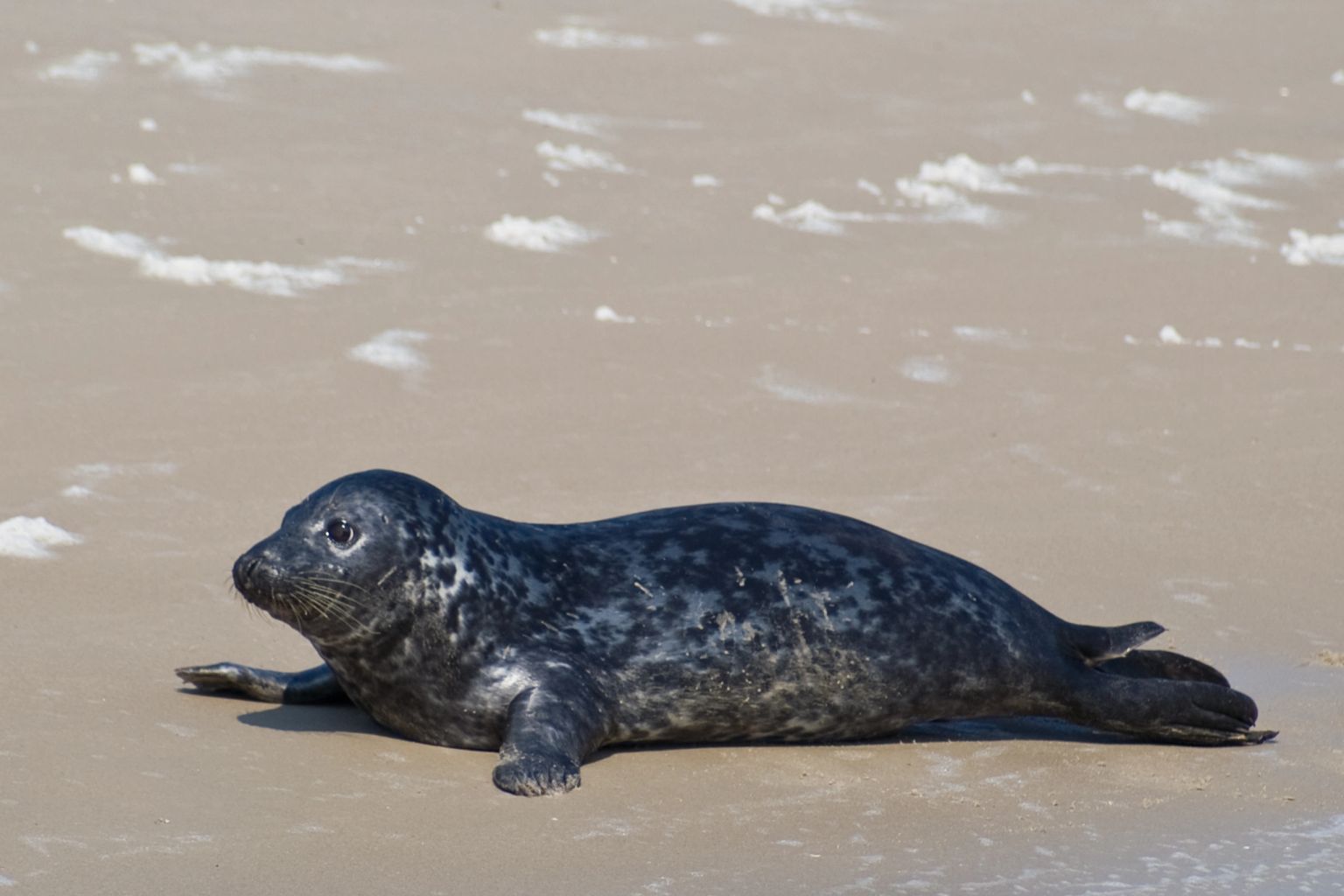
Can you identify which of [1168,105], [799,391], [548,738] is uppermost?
[1168,105]

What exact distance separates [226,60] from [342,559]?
21.0 ft

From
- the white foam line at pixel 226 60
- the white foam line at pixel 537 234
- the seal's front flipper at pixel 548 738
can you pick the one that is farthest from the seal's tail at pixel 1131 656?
the white foam line at pixel 226 60

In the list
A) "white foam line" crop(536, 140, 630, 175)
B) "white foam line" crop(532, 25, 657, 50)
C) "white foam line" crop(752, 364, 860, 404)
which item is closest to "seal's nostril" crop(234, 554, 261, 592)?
"white foam line" crop(752, 364, 860, 404)

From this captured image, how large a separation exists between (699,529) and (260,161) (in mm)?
4886

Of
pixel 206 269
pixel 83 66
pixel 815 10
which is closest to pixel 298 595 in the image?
pixel 206 269

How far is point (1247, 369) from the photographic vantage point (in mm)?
7910

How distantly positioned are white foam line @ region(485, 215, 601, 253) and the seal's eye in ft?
13.5

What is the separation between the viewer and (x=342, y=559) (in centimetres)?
450

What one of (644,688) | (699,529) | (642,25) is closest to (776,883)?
(644,688)

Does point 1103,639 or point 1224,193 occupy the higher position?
point 1224,193

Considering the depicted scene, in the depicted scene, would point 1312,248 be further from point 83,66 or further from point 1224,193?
point 83,66

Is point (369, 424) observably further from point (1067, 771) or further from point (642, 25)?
point (642, 25)

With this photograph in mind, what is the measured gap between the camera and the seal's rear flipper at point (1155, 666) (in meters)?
5.10

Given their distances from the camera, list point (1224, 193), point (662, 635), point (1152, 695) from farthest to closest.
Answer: point (1224, 193)
point (1152, 695)
point (662, 635)
